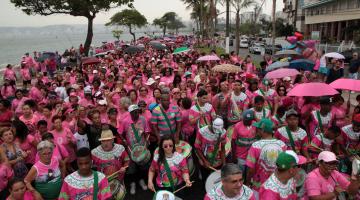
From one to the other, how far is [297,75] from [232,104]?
2.75 m

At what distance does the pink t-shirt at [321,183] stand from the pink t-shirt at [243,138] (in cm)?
138

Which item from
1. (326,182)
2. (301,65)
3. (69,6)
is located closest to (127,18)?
(69,6)

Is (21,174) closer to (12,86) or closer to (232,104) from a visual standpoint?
(232,104)

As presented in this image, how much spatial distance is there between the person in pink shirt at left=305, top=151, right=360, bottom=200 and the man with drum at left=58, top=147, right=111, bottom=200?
2405mm

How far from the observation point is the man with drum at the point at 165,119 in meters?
6.16

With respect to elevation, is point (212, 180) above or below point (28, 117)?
below

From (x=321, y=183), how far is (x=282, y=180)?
2.06 feet

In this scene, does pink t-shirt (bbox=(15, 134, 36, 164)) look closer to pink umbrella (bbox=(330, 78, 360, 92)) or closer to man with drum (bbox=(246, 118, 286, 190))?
man with drum (bbox=(246, 118, 286, 190))

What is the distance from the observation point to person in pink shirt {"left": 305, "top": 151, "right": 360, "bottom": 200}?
3.57m

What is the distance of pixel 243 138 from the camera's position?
199 inches

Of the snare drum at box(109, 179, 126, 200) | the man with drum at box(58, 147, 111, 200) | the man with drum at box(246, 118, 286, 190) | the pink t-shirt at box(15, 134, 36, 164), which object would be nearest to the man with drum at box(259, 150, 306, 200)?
the man with drum at box(246, 118, 286, 190)

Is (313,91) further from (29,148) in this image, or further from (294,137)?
(29,148)

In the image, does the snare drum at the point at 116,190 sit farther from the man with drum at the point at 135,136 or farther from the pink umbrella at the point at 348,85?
the pink umbrella at the point at 348,85

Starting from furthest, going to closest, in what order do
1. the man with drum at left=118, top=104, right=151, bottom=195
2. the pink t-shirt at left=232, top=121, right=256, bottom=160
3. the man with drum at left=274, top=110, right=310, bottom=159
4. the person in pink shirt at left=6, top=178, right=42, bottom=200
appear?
the man with drum at left=118, top=104, right=151, bottom=195 < the pink t-shirt at left=232, top=121, right=256, bottom=160 < the man with drum at left=274, top=110, right=310, bottom=159 < the person in pink shirt at left=6, top=178, right=42, bottom=200
